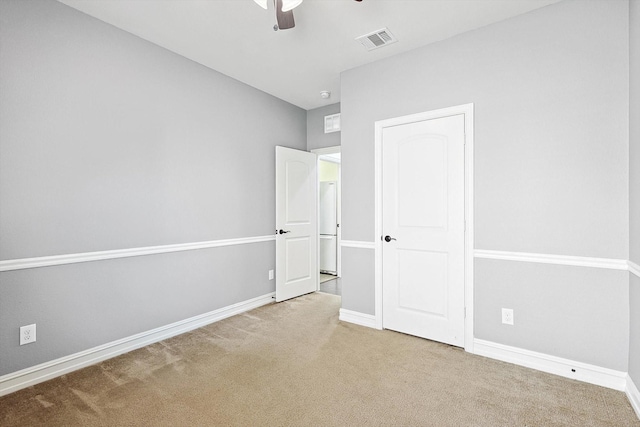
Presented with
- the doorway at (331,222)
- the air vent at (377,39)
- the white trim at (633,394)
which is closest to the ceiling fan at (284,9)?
the air vent at (377,39)

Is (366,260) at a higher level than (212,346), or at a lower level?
higher

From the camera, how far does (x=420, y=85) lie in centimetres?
298

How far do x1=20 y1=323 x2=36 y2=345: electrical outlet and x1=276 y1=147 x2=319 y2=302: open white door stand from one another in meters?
2.47

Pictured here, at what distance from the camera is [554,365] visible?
2340 millimetres

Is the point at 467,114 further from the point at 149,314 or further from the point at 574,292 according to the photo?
the point at 149,314

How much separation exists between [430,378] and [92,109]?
3400 mm

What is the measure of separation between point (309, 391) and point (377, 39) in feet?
9.80

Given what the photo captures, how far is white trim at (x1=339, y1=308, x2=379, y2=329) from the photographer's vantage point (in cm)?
329

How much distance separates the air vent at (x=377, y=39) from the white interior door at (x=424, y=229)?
79 cm

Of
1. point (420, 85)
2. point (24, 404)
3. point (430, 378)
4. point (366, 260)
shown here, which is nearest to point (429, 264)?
point (366, 260)

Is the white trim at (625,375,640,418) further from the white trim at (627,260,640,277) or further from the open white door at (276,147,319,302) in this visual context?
the open white door at (276,147,319,302)

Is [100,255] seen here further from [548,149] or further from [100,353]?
[548,149]

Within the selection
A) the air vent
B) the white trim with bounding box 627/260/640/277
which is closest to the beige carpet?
the white trim with bounding box 627/260/640/277

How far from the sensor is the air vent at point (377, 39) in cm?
275
